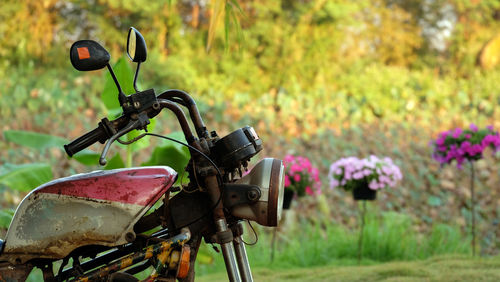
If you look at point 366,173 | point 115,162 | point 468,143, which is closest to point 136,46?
point 115,162

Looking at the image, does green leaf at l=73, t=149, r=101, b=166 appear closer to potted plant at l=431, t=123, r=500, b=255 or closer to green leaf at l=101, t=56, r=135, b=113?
green leaf at l=101, t=56, r=135, b=113

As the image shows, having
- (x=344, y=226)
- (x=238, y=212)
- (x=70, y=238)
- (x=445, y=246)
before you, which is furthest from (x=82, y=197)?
(x=344, y=226)

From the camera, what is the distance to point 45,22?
9492 millimetres

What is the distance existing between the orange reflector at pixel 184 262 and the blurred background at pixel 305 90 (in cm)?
345

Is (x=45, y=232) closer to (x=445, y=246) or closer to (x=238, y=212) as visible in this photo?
(x=238, y=212)

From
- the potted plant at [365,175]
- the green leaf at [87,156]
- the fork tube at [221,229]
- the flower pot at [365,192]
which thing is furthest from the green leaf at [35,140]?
the fork tube at [221,229]

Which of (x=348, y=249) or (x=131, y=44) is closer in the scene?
→ (x=131, y=44)

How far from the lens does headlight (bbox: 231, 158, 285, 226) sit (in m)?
1.88

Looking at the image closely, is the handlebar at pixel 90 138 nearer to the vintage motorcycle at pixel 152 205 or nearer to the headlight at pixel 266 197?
the vintage motorcycle at pixel 152 205

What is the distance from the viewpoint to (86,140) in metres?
1.82

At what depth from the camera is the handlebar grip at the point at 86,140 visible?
1796 mm

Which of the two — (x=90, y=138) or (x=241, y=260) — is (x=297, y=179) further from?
(x=90, y=138)

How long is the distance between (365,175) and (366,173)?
4 centimetres

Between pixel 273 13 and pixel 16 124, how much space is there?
16.8 ft
